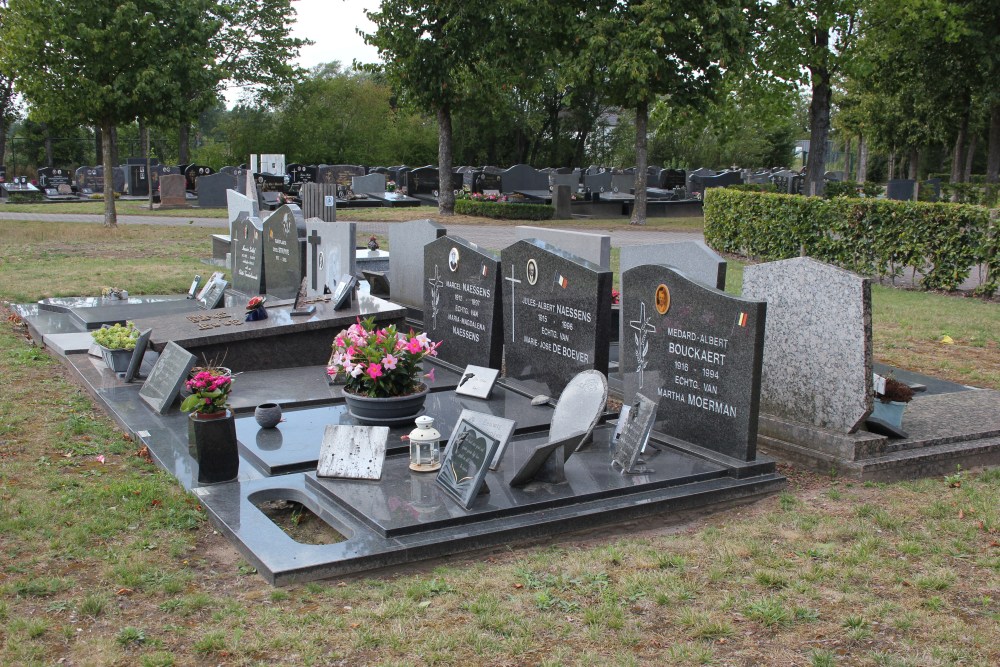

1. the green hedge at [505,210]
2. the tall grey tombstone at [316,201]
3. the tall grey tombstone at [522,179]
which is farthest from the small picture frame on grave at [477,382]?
the tall grey tombstone at [522,179]

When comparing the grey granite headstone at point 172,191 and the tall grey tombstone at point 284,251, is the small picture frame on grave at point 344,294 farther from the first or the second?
the grey granite headstone at point 172,191

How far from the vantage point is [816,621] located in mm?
4062

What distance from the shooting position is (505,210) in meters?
27.1

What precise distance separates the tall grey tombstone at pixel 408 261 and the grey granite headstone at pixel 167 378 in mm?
3173

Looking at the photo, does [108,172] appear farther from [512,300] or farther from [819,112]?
[819,112]

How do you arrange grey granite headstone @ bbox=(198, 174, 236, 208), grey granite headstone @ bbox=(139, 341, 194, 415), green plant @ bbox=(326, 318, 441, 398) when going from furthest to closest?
grey granite headstone @ bbox=(198, 174, 236, 208)
grey granite headstone @ bbox=(139, 341, 194, 415)
green plant @ bbox=(326, 318, 441, 398)

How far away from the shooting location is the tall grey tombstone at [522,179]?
31.8 metres

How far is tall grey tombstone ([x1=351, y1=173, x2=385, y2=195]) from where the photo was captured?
3108 cm

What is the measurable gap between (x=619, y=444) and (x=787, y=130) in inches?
2133

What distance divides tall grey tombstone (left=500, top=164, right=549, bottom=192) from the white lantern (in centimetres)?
2621

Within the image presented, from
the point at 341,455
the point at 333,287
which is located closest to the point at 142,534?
the point at 341,455

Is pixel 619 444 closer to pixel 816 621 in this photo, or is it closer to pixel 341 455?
pixel 341 455

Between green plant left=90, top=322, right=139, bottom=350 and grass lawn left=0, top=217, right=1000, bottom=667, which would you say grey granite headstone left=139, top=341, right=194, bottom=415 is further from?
grass lawn left=0, top=217, right=1000, bottom=667

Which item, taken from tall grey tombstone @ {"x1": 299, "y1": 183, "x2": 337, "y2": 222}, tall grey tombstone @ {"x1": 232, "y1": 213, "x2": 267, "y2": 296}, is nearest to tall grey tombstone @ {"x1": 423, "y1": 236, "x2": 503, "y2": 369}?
tall grey tombstone @ {"x1": 232, "y1": 213, "x2": 267, "y2": 296}
